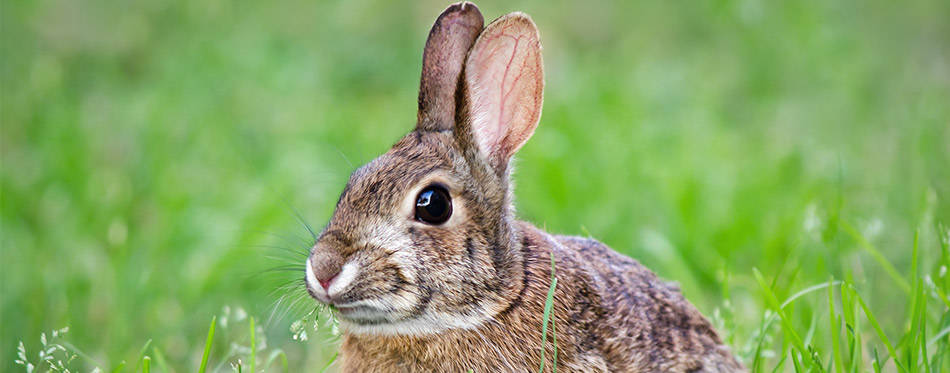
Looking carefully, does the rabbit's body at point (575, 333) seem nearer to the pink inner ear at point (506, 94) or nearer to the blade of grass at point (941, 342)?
the pink inner ear at point (506, 94)

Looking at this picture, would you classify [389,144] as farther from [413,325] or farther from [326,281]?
[326,281]

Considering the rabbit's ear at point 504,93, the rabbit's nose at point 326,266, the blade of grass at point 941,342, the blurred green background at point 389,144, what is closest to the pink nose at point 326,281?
the rabbit's nose at point 326,266

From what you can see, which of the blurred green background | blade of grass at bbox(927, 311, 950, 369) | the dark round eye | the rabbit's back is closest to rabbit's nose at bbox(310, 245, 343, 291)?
the dark round eye

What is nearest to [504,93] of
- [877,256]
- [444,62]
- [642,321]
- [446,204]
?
[444,62]

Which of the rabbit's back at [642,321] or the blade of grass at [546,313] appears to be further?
the rabbit's back at [642,321]

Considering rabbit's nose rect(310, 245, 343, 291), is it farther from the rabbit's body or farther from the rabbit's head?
the rabbit's body

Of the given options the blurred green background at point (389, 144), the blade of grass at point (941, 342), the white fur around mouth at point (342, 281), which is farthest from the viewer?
the blurred green background at point (389, 144)

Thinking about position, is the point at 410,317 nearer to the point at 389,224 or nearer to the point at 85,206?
the point at 389,224

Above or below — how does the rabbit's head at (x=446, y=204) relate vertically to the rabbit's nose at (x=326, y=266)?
above

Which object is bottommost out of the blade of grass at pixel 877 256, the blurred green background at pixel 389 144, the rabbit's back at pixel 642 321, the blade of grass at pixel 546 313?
the blade of grass at pixel 546 313
